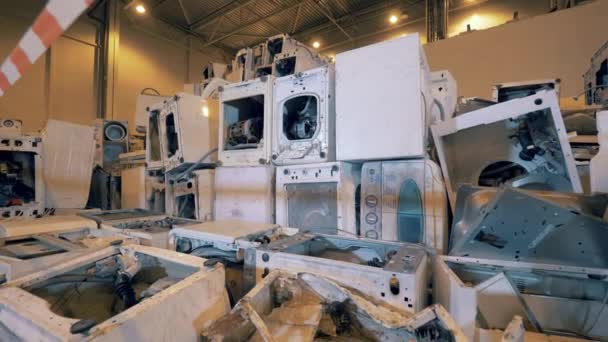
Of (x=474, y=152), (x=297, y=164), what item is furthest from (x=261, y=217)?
(x=474, y=152)

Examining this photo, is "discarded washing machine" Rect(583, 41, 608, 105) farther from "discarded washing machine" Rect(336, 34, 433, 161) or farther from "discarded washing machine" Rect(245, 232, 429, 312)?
"discarded washing machine" Rect(245, 232, 429, 312)

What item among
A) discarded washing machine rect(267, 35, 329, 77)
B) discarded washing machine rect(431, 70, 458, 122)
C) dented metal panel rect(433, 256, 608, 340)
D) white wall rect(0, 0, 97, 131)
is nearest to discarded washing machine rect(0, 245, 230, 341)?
dented metal panel rect(433, 256, 608, 340)

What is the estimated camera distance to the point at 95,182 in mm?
3396

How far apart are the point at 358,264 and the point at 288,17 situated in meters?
5.69

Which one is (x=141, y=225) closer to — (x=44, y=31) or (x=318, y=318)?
(x=44, y=31)

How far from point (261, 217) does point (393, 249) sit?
3.72 feet

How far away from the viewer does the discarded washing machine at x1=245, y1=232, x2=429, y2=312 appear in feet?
2.96

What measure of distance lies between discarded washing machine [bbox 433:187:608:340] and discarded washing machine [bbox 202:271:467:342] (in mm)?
232

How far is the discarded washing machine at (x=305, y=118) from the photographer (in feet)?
6.10

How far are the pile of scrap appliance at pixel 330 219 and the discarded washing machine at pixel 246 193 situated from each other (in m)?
0.01

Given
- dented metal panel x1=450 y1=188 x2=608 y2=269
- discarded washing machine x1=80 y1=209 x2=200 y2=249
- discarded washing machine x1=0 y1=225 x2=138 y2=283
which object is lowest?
discarded washing machine x1=0 y1=225 x2=138 y2=283

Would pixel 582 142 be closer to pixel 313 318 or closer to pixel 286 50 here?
pixel 313 318

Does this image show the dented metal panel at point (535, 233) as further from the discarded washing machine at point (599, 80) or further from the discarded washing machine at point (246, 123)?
the discarded washing machine at point (599, 80)

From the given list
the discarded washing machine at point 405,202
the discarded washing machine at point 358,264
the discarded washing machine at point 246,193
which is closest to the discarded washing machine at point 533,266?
the discarded washing machine at point 358,264
